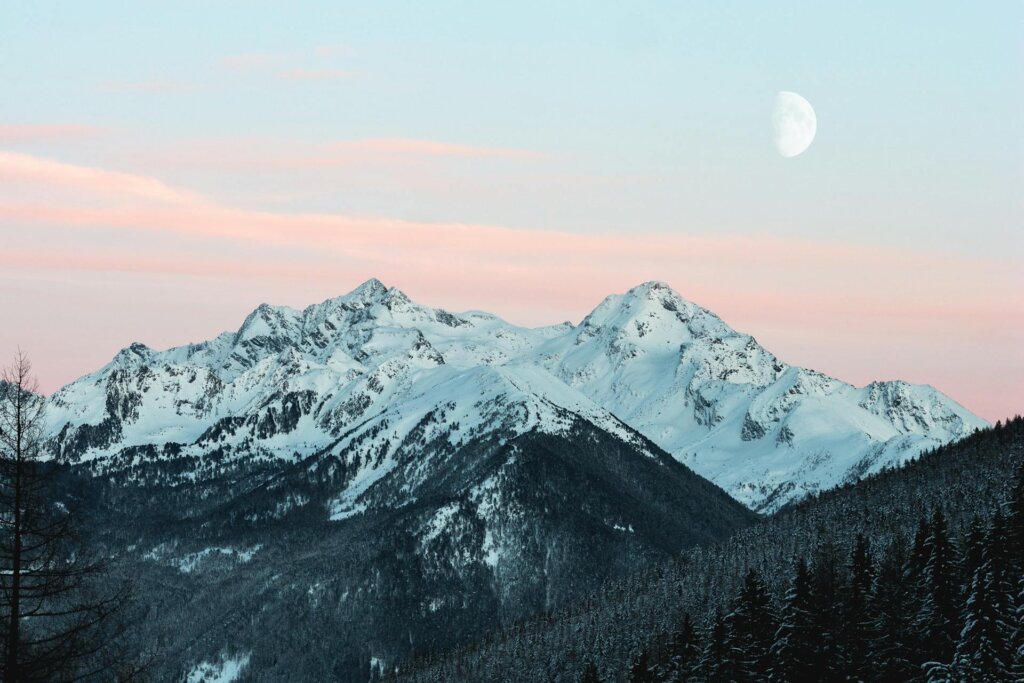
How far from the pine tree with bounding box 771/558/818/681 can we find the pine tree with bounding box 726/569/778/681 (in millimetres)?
1522

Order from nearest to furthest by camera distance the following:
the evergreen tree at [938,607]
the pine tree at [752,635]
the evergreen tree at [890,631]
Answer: the pine tree at [752,635] < the evergreen tree at [890,631] < the evergreen tree at [938,607]

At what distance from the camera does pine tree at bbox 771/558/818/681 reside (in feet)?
433

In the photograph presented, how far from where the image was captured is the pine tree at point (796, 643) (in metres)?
132

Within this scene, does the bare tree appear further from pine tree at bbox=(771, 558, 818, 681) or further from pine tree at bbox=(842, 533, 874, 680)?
pine tree at bbox=(842, 533, 874, 680)

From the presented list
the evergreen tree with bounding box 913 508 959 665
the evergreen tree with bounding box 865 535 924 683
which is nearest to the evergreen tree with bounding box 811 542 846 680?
the evergreen tree with bounding box 865 535 924 683

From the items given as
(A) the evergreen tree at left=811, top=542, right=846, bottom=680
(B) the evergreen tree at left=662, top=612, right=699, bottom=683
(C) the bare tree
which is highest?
(C) the bare tree

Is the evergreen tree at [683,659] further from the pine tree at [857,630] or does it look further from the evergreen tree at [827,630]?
the pine tree at [857,630]

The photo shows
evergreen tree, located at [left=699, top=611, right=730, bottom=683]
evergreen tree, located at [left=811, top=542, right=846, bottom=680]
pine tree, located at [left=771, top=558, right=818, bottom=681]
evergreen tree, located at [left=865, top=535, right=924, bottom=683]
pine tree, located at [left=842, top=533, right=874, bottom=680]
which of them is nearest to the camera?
pine tree, located at [left=771, top=558, right=818, bottom=681]

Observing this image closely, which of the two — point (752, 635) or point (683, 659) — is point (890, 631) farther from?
point (683, 659)

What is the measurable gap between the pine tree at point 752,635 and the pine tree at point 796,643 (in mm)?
1522

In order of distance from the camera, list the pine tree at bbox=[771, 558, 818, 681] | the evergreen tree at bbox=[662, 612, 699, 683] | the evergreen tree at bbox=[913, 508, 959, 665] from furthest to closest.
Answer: the evergreen tree at bbox=[662, 612, 699, 683] → the evergreen tree at bbox=[913, 508, 959, 665] → the pine tree at bbox=[771, 558, 818, 681]

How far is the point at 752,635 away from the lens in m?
144

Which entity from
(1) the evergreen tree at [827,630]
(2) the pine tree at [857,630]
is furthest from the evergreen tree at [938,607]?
(1) the evergreen tree at [827,630]

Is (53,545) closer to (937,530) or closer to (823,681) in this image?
(823,681)
